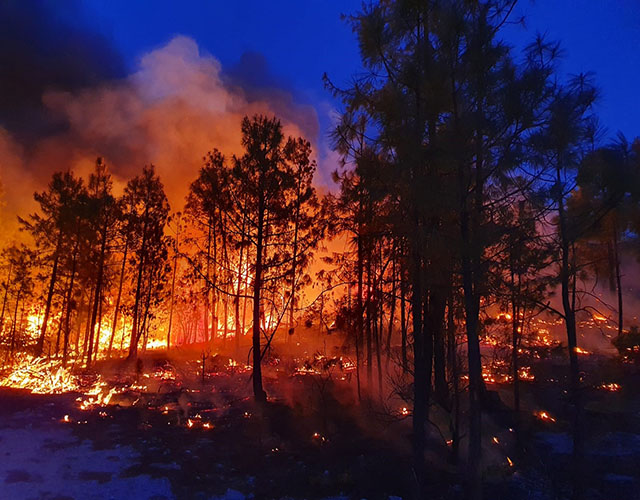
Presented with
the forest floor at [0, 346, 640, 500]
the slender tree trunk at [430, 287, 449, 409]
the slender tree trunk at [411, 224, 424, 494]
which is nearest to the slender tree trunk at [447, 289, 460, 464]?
the slender tree trunk at [430, 287, 449, 409]

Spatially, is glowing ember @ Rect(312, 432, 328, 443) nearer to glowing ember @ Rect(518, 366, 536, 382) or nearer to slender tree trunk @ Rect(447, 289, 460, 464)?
slender tree trunk @ Rect(447, 289, 460, 464)

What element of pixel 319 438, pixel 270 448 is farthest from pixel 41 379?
pixel 319 438

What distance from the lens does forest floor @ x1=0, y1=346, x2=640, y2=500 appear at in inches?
371


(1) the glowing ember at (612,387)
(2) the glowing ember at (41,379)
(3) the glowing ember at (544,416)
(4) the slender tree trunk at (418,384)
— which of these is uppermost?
(4) the slender tree trunk at (418,384)

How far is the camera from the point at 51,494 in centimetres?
817

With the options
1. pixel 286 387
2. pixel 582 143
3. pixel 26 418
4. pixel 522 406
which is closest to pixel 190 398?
pixel 286 387

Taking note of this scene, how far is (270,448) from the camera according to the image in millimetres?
12609

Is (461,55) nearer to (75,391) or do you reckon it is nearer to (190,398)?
(190,398)

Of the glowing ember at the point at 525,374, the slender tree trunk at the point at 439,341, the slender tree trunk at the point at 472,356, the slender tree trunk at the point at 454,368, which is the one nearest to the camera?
the slender tree trunk at the point at 472,356

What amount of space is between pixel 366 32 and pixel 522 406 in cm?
1853

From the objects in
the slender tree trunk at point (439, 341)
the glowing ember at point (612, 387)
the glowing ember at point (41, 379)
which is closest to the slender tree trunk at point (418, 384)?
the slender tree trunk at point (439, 341)

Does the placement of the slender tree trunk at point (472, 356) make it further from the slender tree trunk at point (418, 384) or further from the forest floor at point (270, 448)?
the forest floor at point (270, 448)

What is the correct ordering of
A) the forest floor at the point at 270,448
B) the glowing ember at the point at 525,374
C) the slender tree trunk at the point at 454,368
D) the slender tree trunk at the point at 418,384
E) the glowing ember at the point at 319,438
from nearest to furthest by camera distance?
the slender tree trunk at the point at 418,384
the forest floor at the point at 270,448
the slender tree trunk at the point at 454,368
the glowing ember at the point at 319,438
the glowing ember at the point at 525,374

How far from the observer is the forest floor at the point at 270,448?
30.9 feet
